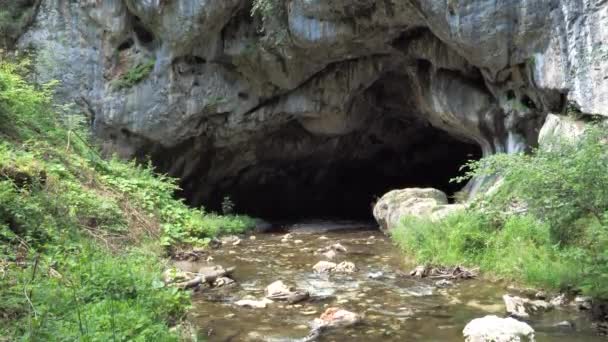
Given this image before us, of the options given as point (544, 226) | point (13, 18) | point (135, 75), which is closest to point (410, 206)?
point (544, 226)

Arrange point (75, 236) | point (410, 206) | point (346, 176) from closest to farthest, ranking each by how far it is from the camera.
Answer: point (75, 236), point (410, 206), point (346, 176)

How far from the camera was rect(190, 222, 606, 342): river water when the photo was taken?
15.9 feet

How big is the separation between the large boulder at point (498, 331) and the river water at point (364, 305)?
0.55 ft

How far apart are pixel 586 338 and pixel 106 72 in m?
12.8

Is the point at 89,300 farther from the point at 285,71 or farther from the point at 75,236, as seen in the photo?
the point at 285,71

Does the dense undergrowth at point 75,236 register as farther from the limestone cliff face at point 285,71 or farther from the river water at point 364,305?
the limestone cliff face at point 285,71

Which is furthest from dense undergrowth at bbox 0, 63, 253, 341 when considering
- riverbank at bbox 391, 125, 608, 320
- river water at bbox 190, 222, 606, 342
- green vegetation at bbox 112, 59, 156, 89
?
riverbank at bbox 391, 125, 608, 320

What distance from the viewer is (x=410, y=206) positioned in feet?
35.4

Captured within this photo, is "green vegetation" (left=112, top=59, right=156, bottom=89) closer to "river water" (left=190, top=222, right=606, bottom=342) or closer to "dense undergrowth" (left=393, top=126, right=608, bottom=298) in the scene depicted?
"river water" (left=190, top=222, right=606, bottom=342)

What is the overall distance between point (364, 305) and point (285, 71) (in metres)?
9.21

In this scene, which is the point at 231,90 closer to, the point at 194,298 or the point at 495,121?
the point at 495,121

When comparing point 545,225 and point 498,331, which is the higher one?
point 545,225

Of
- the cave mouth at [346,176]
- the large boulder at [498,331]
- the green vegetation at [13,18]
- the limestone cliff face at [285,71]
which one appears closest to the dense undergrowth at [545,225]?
the large boulder at [498,331]

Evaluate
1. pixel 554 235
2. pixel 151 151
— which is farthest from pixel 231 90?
pixel 554 235
